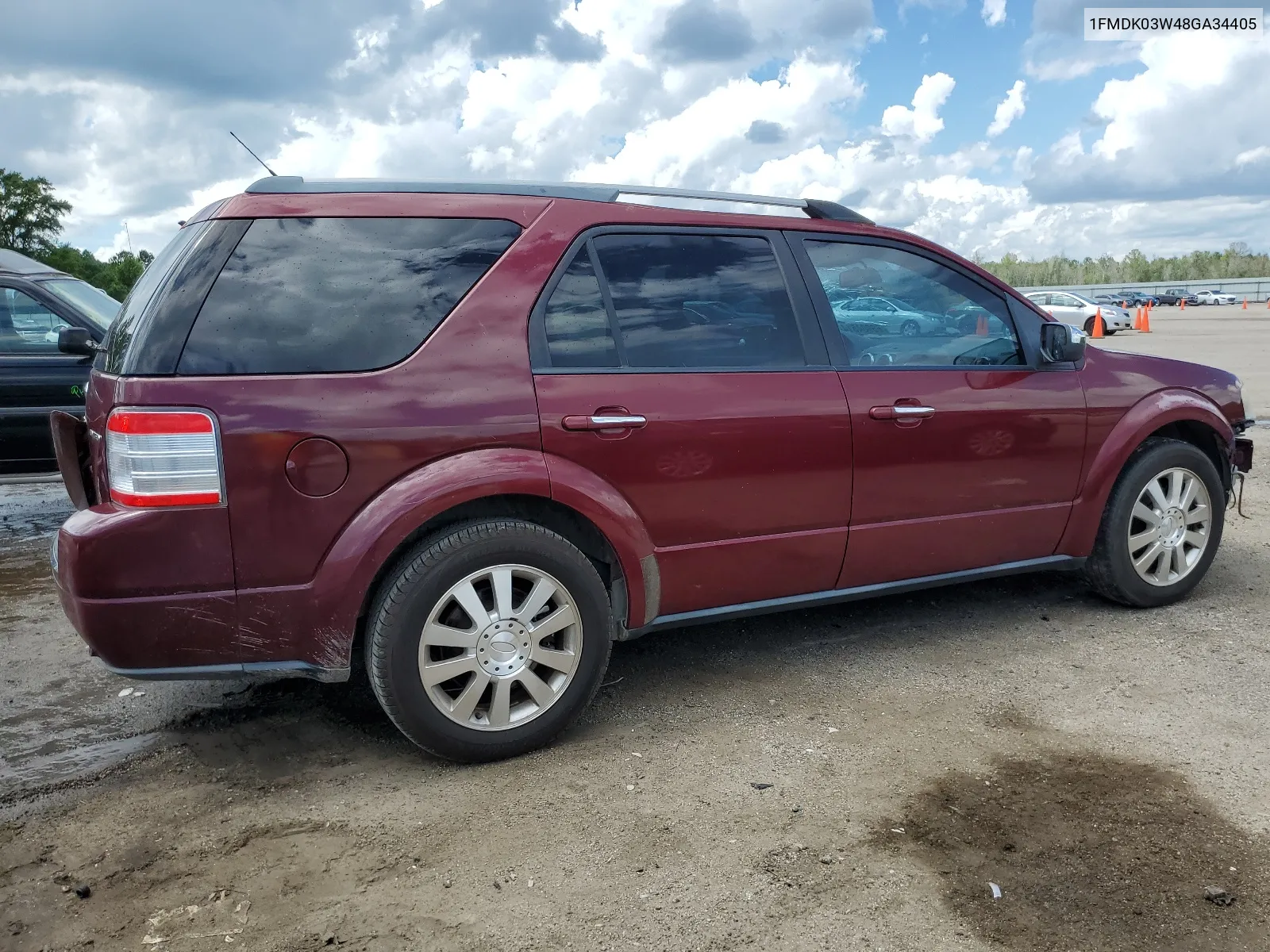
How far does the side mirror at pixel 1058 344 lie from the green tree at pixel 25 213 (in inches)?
2834

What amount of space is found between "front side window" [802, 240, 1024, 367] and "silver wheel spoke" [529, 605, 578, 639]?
4.81 ft

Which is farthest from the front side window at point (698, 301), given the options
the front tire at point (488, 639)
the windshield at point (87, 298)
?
the windshield at point (87, 298)

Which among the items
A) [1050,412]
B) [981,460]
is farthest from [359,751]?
[1050,412]

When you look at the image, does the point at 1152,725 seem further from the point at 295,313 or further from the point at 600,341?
the point at 295,313

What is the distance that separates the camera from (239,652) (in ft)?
9.98

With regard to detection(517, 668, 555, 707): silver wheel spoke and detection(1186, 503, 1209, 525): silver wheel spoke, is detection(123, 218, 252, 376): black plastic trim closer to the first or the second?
detection(517, 668, 555, 707): silver wheel spoke

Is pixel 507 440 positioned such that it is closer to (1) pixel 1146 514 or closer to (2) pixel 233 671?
(2) pixel 233 671

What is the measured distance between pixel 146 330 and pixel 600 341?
1379 millimetres

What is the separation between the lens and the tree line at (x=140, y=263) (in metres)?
64.7

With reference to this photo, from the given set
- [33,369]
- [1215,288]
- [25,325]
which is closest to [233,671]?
[33,369]

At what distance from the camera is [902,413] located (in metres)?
3.86

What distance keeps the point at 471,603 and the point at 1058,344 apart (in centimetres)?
272

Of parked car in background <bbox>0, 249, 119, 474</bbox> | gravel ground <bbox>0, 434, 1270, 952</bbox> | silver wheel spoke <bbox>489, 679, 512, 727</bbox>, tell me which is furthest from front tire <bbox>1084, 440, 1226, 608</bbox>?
parked car in background <bbox>0, 249, 119, 474</bbox>

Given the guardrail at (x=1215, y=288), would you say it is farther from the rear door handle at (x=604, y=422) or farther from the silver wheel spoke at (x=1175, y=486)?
the rear door handle at (x=604, y=422)
